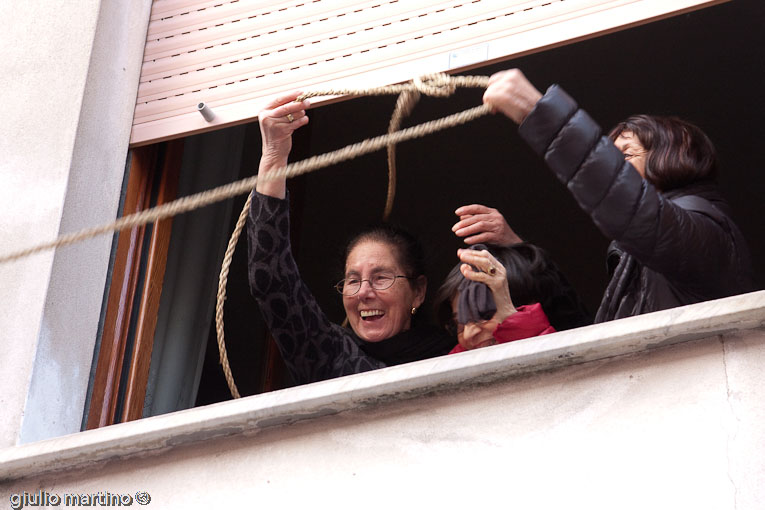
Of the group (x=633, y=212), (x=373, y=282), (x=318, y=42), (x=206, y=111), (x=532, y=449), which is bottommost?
(x=532, y=449)

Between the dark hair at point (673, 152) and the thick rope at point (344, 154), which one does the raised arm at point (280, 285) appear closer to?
the thick rope at point (344, 154)

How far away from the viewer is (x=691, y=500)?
5.95ft

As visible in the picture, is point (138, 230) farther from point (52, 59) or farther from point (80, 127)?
point (52, 59)

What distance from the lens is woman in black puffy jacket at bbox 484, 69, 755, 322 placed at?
2.02 m

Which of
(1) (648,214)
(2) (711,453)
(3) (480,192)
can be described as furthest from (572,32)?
(3) (480,192)

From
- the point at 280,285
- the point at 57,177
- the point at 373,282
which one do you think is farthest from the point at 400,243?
the point at 57,177

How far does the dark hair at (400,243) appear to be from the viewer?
2.87m

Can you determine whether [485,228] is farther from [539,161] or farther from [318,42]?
[539,161]

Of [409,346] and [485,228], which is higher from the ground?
[485,228]

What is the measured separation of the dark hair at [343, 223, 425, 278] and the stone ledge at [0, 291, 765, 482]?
0.79 meters

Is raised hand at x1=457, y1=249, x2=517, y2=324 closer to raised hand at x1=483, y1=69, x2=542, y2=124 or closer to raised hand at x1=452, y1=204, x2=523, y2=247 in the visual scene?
raised hand at x1=452, y1=204, x2=523, y2=247

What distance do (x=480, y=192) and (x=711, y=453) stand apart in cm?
330

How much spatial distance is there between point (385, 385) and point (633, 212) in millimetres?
529

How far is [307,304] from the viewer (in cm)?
260
